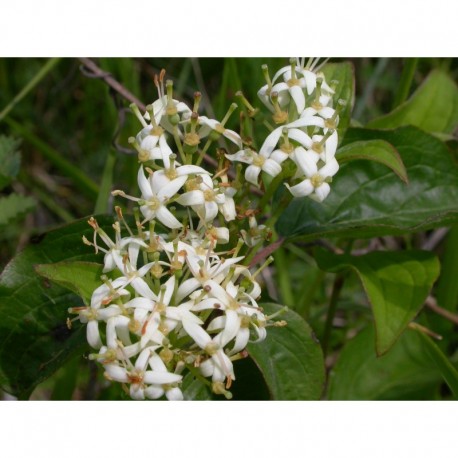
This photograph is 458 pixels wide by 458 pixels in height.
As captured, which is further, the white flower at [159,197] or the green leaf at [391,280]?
the green leaf at [391,280]

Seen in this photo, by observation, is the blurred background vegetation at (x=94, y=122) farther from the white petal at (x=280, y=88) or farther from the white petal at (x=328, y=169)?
the white petal at (x=328, y=169)

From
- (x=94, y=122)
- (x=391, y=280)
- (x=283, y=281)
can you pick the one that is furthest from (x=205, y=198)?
(x=94, y=122)

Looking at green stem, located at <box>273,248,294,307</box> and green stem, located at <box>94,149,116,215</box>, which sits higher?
green stem, located at <box>94,149,116,215</box>

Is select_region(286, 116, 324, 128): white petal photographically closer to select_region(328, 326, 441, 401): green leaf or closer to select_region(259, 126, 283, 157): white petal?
select_region(259, 126, 283, 157): white petal

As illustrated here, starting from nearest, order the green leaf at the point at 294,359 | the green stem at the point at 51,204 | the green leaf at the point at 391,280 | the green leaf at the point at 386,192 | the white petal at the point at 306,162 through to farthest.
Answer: the white petal at the point at 306,162 → the green leaf at the point at 294,359 → the green leaf at the point at 391,280 → the green leaf at the point at 386,192 → the green stem at the point at 51,204

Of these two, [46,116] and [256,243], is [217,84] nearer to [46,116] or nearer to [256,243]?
[46,116]

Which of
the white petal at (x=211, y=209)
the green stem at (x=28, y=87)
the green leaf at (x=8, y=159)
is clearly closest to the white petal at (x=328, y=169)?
the white petal at (x=211, y=209)

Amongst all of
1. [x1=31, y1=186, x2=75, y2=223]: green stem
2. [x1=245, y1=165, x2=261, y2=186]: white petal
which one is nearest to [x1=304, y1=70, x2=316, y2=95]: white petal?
[x1=245, y1=165, x2=261, y2=186]: white petal
